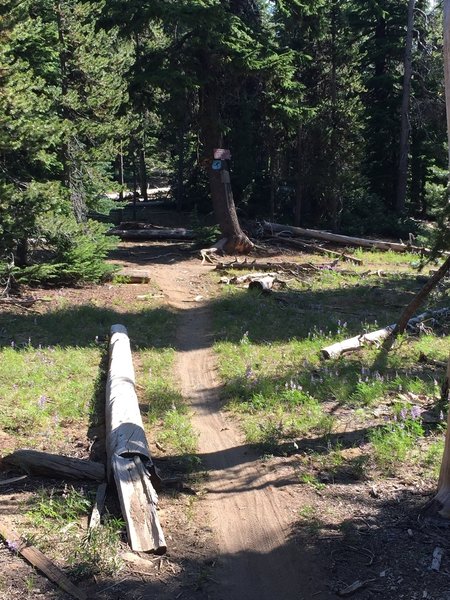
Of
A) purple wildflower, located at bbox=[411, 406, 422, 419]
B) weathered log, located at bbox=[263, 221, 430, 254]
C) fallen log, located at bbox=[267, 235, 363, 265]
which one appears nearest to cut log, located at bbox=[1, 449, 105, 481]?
purple wildflower, located at bbox=[411, 406, 422, 419]

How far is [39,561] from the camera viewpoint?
15.0 feet

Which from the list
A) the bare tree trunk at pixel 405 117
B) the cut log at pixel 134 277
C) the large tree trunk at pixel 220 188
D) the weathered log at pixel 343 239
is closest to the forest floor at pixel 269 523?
the cut log at pixel 134 277

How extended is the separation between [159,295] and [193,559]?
37.0 ft

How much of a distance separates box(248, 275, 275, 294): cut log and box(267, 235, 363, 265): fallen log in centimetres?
529

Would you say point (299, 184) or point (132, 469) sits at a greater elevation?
point (299, 184)

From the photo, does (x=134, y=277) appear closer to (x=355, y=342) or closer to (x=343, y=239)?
(x=355, y=342)

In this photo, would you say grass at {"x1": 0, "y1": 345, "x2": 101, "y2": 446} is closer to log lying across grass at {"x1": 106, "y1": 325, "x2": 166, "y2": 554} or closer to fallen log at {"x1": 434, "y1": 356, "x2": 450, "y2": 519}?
log lying across grass at {"x1": 106, "y1": 325, "x2": 166, "y2": 554}

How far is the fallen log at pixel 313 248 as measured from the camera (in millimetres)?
21272

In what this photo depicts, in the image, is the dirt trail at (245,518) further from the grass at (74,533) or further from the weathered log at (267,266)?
the weathered log at (267,266)

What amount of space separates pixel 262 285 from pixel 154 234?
1062cm

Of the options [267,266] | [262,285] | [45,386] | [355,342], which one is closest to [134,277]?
[262,285]

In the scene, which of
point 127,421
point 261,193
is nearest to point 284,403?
point 127,421

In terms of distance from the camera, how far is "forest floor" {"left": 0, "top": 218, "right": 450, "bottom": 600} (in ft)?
14.5

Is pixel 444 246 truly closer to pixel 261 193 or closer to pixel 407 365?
pixel 407 365
